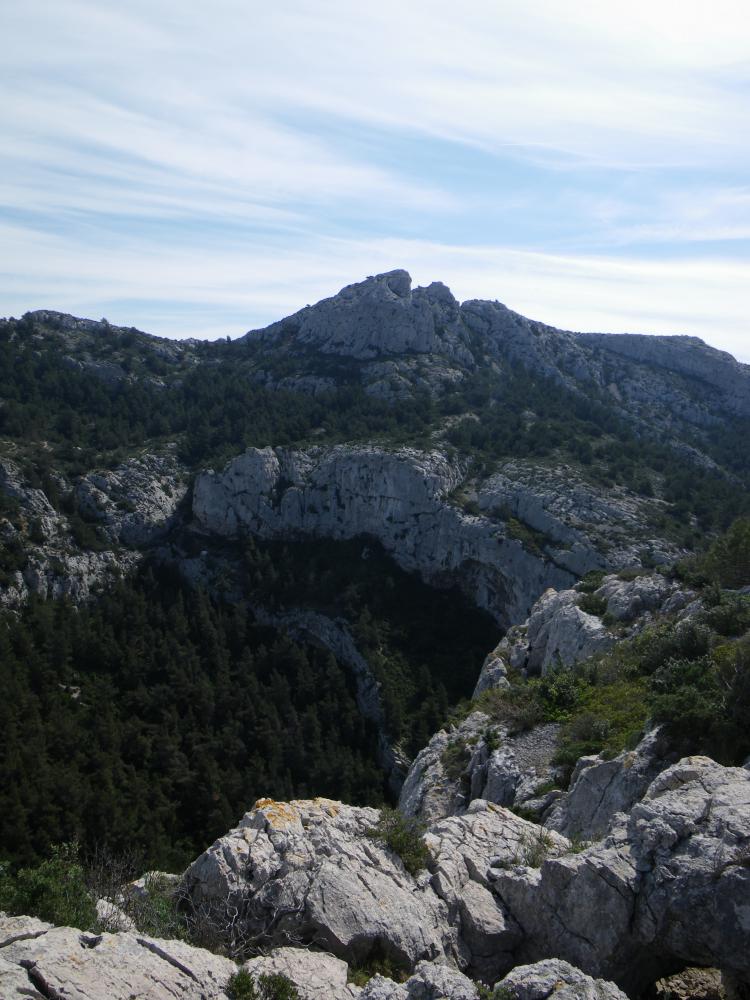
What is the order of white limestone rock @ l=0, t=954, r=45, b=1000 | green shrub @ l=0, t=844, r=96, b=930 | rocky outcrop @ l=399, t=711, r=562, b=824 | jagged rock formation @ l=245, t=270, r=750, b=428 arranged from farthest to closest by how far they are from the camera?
jagged rock formation @ l=245, t=270, r=750, b=428, rocky outcrop @ l=399, t=711, r=562, b=824, green shrub @ l=0, t=844, r=96, b=930, white limestone rock @ l=0, t=954, r=45, b=1000

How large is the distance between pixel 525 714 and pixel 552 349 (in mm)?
75722

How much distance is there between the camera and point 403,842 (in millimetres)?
9508

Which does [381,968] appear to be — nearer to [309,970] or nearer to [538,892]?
[309,970]

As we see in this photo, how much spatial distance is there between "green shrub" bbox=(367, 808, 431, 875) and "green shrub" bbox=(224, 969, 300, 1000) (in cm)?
276

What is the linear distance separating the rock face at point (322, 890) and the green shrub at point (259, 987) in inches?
34.1

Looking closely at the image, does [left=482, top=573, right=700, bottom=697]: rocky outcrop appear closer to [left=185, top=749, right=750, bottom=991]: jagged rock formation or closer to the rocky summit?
the rocky summit

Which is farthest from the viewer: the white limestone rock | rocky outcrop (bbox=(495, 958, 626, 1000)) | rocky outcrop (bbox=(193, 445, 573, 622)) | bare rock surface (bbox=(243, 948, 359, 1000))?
rocky outcrop (bbox=(193, 445, 573, 622))

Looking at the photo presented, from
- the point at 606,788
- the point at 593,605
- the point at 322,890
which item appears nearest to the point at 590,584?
the point at 593,605

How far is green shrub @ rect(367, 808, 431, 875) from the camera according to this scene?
30.7 feet

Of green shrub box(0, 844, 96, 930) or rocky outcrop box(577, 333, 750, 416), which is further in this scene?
rocky outcrop box(577, 333, 750, 416)

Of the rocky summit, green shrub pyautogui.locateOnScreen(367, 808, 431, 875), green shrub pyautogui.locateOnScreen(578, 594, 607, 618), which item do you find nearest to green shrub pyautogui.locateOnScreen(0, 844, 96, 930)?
the rocky summit

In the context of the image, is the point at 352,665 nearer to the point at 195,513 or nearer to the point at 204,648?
the point at 204,648

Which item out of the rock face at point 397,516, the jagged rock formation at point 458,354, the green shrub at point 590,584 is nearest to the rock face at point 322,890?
the green shrub at point 590,584

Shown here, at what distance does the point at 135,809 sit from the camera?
31.1 m
